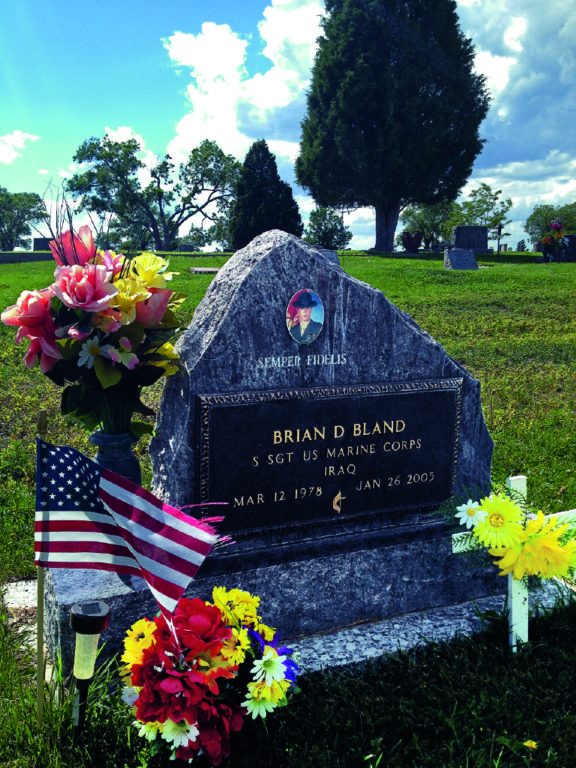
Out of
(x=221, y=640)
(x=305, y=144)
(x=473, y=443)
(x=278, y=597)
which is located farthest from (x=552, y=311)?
(x=305, y=144)

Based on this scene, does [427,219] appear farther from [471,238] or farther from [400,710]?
[400,710]

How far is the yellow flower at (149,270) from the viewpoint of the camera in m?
3.52

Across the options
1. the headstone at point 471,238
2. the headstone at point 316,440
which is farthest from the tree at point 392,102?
the headstone at point 316,440

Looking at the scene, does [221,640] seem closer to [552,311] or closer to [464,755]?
[464,755]

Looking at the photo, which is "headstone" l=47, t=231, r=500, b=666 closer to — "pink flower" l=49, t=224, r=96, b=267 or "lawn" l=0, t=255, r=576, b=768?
"lawn" l=0, t=255, r=576, b=768

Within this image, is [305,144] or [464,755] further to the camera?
[305,144]

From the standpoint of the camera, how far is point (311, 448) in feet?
12.8

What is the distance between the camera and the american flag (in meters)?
2.87

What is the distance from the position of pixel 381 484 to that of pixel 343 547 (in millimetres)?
417

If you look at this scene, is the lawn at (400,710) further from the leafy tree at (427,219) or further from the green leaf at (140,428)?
the leafy tree at (427,219)

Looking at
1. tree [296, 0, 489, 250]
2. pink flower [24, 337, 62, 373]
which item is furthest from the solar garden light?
tree [296, 0, 489, 250]

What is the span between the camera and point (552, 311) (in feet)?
46.4

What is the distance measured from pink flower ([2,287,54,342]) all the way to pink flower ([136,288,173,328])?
0.41 meters

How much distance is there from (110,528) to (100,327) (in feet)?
3.00
